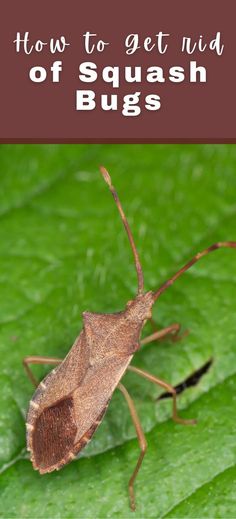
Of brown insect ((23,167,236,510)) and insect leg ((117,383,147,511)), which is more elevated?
brown insect ((23,167,236,510))

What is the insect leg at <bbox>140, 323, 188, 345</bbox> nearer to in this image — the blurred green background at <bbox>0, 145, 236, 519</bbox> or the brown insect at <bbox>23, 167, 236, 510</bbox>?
the blurred green background at <bbox>0, 145, 236, 519</bbox>

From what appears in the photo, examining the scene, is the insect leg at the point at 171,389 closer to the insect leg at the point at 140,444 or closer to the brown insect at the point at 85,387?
the brown insect at the point at 85,387

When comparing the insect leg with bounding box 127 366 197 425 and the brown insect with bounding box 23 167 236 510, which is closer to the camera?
the brown insect with bounding box 23 167 236 510

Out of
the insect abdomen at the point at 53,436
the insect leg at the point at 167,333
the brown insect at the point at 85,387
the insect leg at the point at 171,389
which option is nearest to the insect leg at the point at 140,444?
the brown insect at the point at 85,387

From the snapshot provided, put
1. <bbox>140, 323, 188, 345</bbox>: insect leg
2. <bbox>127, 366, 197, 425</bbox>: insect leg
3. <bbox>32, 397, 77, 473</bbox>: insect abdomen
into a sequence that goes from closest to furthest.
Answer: <bbox>32, 397, 77, 473</bbox>: insect abdomen → <bbox>127, 366, 197, 425</bbox>: insect leg → <bbox>140, 323, 188, 345</bbox>: insect leg

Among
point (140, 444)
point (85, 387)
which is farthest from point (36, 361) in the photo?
point (140, 444)

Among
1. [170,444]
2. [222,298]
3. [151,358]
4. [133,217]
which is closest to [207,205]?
[133,217]

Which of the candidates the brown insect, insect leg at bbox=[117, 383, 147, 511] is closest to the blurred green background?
insect leg at bbox=[117, 383, 147, 511]

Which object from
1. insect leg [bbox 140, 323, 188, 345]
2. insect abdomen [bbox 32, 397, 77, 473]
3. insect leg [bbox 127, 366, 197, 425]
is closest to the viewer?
insect abdomen [bbox 32, 397, 77, 473]
